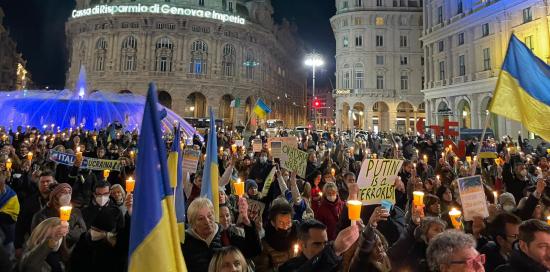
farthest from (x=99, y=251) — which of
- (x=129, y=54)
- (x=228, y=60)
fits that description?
(x=228, y=60)

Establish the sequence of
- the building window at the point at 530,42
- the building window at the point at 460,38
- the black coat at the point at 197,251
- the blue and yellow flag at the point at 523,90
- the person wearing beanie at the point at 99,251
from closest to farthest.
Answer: the black coat at the point at 197,251 < the person wearing beanie at the point at 99,251 < the blue and yellow flag at the point at 523,90 < the building window at the point at 530,42 < the building window at the point at 460,38

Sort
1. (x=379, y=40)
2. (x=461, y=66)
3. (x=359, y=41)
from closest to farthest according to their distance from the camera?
(x=461, y=66), (x=379, y=40), (x=359, y=41)

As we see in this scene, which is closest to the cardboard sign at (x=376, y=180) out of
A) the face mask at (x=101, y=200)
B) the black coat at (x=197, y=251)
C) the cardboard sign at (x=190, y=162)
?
the black coat at (x=197, y=251)

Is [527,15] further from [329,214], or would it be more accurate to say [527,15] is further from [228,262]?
[228,262]

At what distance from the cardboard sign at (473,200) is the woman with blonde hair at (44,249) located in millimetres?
4759

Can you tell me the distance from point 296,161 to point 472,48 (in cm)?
3505

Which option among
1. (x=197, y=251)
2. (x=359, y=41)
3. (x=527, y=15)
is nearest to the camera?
(x=197, y=251)

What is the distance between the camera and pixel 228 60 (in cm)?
5331

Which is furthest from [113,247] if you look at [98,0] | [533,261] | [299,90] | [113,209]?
[299,90]

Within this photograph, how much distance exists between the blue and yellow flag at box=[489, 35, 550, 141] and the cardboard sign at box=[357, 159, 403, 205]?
11.0ft

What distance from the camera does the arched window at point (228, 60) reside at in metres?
53.1

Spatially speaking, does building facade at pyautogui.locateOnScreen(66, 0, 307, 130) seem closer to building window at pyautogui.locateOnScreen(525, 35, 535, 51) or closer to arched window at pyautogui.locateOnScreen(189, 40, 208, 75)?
arched window at pyautogui.locateOnScreen(189, 40, 208, 75)

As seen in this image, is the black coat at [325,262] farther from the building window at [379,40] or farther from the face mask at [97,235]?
the building window at [379,40]

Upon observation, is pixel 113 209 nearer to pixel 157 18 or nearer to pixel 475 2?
pixel 475 2
